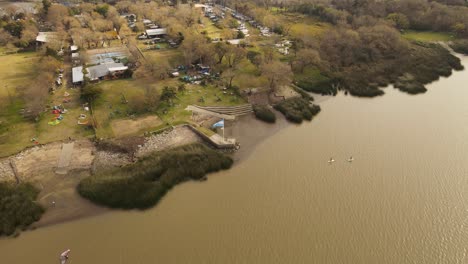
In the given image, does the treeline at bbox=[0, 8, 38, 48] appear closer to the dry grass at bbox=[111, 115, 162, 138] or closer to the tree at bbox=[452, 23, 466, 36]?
the dry grass at bbox=[111, 115, 162, 138]

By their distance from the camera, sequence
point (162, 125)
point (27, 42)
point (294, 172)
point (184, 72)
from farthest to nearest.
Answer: point (27, 42), point (184, 72), point (162, 125), point (294, 172)

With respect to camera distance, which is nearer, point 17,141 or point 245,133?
point 17,141

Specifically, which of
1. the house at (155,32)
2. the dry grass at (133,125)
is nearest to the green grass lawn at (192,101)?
the dry grass at (133,125)

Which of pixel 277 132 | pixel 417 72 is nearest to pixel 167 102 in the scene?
pixel 277 132

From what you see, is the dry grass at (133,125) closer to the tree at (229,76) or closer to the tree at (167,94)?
the tree at (167,94)

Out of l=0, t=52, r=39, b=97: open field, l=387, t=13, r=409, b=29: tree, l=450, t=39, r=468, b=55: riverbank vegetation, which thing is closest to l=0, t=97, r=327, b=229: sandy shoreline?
l=0, t=52, r=39, b=97: open field

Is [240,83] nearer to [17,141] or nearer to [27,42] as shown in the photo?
[17,141]

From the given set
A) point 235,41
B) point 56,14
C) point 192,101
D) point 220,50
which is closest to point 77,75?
point 192,101
